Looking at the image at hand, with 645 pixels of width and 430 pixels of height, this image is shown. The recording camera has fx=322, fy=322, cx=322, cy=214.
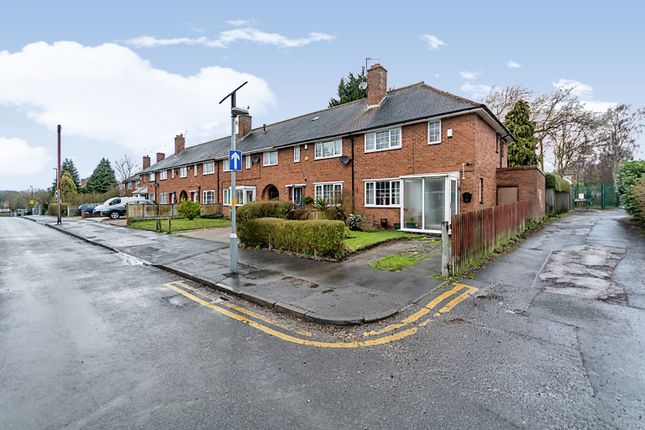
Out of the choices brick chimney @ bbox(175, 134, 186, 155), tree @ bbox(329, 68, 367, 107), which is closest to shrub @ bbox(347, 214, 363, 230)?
tree @ bbox(329, 68, 367, 107)

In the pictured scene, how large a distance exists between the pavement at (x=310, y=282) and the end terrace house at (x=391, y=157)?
6.48m

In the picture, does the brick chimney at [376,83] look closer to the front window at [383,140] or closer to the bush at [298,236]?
the front window at [383,140]

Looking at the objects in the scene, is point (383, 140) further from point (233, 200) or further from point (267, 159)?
point (233, 200)

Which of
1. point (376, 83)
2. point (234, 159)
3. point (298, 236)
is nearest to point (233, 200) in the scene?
point (234, 159)

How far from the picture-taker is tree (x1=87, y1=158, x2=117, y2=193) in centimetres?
5906

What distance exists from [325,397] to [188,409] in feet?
4.20

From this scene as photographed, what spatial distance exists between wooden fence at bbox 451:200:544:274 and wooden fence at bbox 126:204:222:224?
21635 millimetres

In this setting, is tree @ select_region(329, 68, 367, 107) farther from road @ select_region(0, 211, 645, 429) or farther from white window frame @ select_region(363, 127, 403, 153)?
road @ select_region(0, 211, 645, 429)

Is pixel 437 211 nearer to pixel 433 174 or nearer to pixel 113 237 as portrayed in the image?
pixel 433 174

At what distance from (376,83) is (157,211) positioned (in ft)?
65.2

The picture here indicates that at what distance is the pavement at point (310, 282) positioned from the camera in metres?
5.56

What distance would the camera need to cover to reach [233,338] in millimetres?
4559

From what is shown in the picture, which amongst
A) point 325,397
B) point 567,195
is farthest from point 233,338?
point 567,195

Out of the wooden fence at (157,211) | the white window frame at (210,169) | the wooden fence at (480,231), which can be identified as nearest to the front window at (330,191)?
the wooden fence at (480,231)
